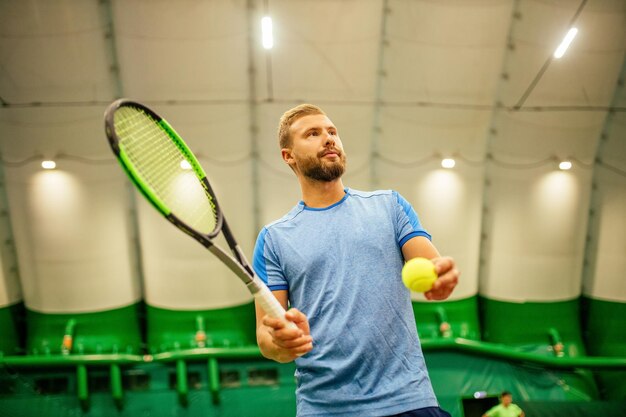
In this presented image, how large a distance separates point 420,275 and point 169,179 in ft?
4.78

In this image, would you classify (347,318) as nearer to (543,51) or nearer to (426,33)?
(426,33)

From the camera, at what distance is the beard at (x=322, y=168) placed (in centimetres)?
216

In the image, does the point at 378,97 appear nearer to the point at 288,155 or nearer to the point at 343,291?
the point at 288,155

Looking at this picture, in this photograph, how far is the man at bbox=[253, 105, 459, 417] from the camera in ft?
5.74

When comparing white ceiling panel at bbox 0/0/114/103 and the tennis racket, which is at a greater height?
white ceiling panel at bbox 0/0/114/103

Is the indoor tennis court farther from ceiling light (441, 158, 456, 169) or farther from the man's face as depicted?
the man's face

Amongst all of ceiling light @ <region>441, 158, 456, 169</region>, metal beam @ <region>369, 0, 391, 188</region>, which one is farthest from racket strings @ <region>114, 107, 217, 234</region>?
ceiling light @ <region>441, 158, 456, 169</region>

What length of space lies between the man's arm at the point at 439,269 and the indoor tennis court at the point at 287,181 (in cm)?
503

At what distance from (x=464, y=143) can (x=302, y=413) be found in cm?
804

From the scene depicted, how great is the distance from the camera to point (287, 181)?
8914mm

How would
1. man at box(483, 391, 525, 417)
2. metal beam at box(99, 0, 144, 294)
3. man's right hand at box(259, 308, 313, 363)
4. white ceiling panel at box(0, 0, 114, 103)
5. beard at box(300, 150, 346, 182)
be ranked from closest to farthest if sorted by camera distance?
1. man's right hand at box(259, 308, 313, 363)
2. beard at box(300, 150, 346, 182)
3. man at box(483, 391, 525, 417)
4. white ceiling panel at box(0, 0, 114, 103)
5. metal beam at box(99, 0, 144, 294)

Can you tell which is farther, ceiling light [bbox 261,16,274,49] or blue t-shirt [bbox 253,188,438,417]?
ceiling light [bbox 261,16,274,49]

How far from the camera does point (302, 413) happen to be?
6.01ft

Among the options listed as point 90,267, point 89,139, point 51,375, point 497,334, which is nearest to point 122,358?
point 51,375
